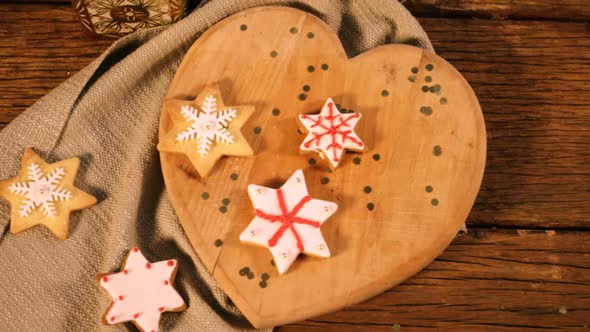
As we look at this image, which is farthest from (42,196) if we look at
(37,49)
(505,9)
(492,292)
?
(505,9)

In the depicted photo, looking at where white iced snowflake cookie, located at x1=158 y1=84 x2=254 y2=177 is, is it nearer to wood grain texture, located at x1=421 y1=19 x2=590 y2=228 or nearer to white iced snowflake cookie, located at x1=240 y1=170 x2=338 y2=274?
white iced snowflake cookie, located at x1=240 y1=170 x2=338 y2=274

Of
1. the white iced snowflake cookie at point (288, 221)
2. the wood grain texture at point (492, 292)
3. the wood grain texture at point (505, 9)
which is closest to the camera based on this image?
the white iced snowflake cookie at point (288, 221)

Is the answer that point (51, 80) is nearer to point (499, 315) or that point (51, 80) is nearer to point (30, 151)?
point (30, 151)

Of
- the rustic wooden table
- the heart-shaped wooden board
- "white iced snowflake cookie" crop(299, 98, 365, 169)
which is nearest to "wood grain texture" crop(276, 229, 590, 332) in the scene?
the rustic wooden table

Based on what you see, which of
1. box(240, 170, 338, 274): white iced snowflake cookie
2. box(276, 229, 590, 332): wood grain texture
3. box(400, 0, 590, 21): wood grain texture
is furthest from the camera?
box(400, 0, 590, 21): wood grain texture

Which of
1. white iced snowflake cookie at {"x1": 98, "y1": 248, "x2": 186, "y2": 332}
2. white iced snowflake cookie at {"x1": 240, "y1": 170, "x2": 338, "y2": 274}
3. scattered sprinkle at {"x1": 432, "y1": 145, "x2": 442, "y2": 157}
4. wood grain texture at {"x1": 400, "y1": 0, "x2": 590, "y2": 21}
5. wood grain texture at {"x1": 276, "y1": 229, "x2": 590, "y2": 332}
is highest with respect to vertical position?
wood grain texture at {"x1": 400, "y1": 0, "x2": 590, "y2": 21}

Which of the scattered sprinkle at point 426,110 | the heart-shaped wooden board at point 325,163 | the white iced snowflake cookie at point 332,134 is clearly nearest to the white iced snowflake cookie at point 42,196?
the heart-shaped wooden board at point 325,163

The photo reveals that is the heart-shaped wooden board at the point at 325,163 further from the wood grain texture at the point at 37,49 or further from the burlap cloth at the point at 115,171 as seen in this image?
the wood grain texture at the point at 37,49
